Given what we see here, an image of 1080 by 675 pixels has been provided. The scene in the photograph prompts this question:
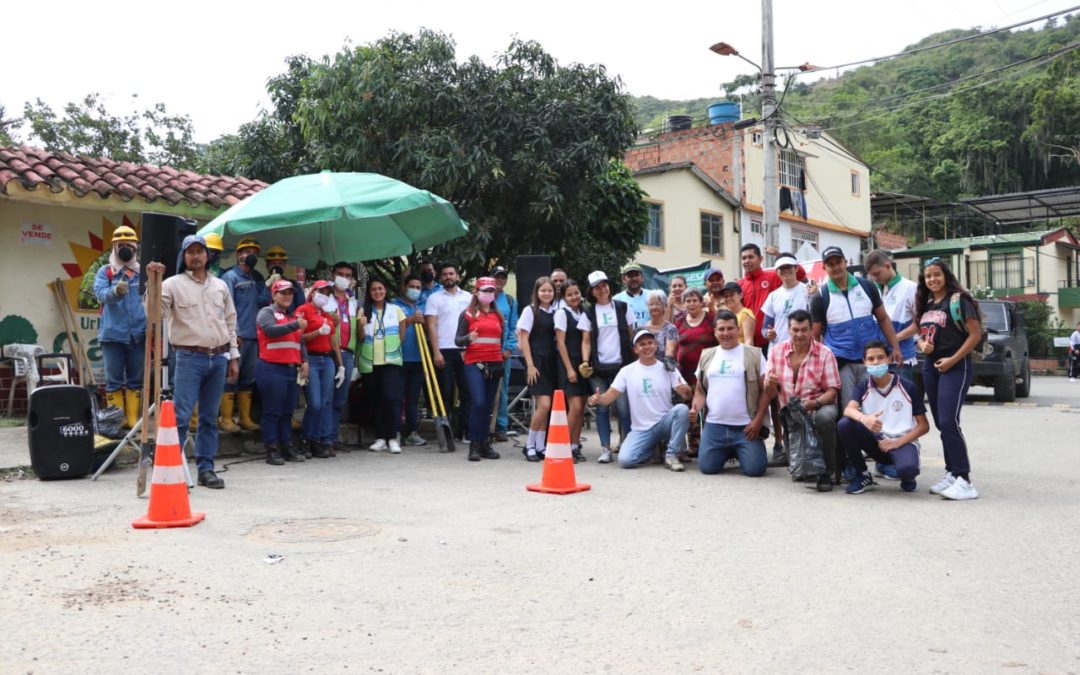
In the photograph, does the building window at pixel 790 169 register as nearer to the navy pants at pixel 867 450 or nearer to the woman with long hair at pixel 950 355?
the woman with long hair at pixel 950 355

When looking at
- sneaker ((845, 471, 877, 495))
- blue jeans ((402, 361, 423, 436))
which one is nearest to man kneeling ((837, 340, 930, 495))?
sneaker ((845, 471, 877, 495))

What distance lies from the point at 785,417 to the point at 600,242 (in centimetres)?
977

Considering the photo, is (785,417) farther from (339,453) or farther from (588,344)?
(339,453)

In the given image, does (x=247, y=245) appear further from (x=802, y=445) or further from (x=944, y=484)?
(x=944, y=484)

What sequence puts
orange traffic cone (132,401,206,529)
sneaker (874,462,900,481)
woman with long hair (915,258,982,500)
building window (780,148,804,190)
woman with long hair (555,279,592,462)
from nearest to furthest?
orange traffic cone (132,401,206,529), woman with long hair (915,258,982,500), sneaker (874,462,900,481), woman with long hair (555,279,592,462), building window (780,148,804,190)

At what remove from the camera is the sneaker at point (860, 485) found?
748cm

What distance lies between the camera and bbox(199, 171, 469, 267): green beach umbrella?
9.18 meters

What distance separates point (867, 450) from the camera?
749cm

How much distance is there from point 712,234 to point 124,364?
23.7 meters

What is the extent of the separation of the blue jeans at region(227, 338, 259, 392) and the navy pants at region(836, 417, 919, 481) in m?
5.56

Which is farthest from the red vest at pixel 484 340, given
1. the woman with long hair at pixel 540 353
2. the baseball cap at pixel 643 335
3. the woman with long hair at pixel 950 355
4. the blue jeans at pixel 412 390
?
the woman with long hair at pixel 950 355

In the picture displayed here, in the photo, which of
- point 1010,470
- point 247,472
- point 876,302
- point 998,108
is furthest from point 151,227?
point 998,108

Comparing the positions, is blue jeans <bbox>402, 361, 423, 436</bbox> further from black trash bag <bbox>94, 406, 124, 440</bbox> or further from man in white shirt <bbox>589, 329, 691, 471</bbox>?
black trash bag <bbox>94, 406, 124, 440</bbox>

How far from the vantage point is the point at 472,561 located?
5262mm
